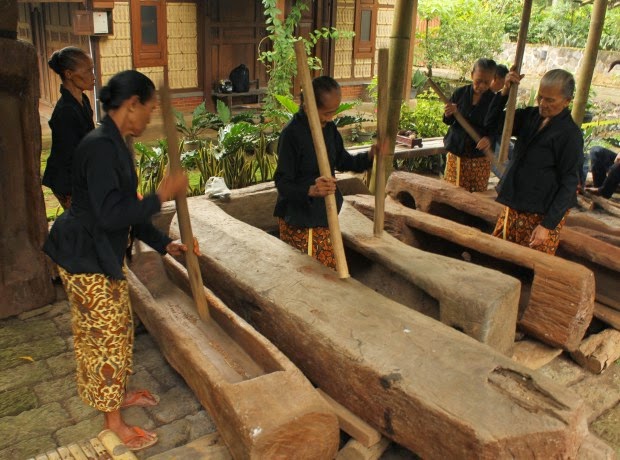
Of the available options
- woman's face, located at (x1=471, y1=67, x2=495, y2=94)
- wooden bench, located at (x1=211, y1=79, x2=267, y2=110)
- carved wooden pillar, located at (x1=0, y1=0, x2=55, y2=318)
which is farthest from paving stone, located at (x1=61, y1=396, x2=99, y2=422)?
wooden bench, located at (x1=211, y1=79, x2=267, y2=110)

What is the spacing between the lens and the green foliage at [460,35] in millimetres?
15367

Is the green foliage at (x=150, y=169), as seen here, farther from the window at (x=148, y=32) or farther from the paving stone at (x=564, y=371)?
the paving stone at (x=564, y=371)

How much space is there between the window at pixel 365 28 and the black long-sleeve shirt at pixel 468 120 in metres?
7.18

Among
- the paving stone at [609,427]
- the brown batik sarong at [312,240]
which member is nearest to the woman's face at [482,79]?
the brown batik sarong at [312,240]

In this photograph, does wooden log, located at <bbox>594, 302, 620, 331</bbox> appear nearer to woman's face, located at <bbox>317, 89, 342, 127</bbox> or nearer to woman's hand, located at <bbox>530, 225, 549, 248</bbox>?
woman's hand, located at <bbox>530, 225, 549, 248</bbox>

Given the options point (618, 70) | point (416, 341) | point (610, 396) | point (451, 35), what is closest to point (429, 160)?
point (610, 396)

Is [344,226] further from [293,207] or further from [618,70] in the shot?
[618,70]

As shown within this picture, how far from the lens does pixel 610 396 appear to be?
3.38m

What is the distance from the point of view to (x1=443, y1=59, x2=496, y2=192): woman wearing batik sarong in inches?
188

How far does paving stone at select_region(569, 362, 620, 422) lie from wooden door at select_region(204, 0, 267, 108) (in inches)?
330

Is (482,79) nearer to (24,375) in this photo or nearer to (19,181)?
(19,181)

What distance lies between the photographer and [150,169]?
6.03 m

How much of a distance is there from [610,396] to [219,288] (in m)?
2.33

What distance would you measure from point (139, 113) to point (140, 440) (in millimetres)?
1487
